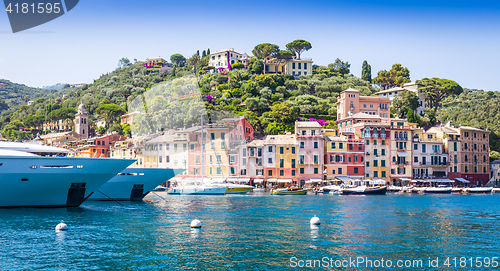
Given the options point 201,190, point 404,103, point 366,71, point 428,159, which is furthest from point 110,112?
point 428,159

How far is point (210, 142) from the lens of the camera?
77.4 metres

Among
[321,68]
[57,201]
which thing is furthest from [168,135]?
[321,68]

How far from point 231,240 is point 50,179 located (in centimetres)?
1762

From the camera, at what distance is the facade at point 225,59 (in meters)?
144

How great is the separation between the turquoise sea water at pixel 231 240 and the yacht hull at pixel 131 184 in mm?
11832

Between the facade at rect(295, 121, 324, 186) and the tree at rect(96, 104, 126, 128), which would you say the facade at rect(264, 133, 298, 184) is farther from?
the tree at rect(96, 104, 126, 128)

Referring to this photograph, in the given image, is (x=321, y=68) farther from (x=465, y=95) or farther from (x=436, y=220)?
(x=436, y=220)

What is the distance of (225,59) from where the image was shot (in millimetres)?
145375

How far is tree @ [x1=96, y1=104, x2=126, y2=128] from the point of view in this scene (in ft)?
388

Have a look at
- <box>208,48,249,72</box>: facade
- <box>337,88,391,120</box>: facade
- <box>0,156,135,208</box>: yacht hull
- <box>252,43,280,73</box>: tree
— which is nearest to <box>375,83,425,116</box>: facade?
<box>337,88,391,120</box>: facade

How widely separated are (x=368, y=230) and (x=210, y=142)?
51.4m

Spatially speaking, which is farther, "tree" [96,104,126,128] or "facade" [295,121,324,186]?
"tree" [96,104,126,128]

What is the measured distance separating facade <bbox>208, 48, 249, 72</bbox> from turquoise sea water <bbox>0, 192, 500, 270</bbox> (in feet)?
364

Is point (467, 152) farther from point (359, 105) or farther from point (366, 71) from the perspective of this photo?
point (366, 71)
